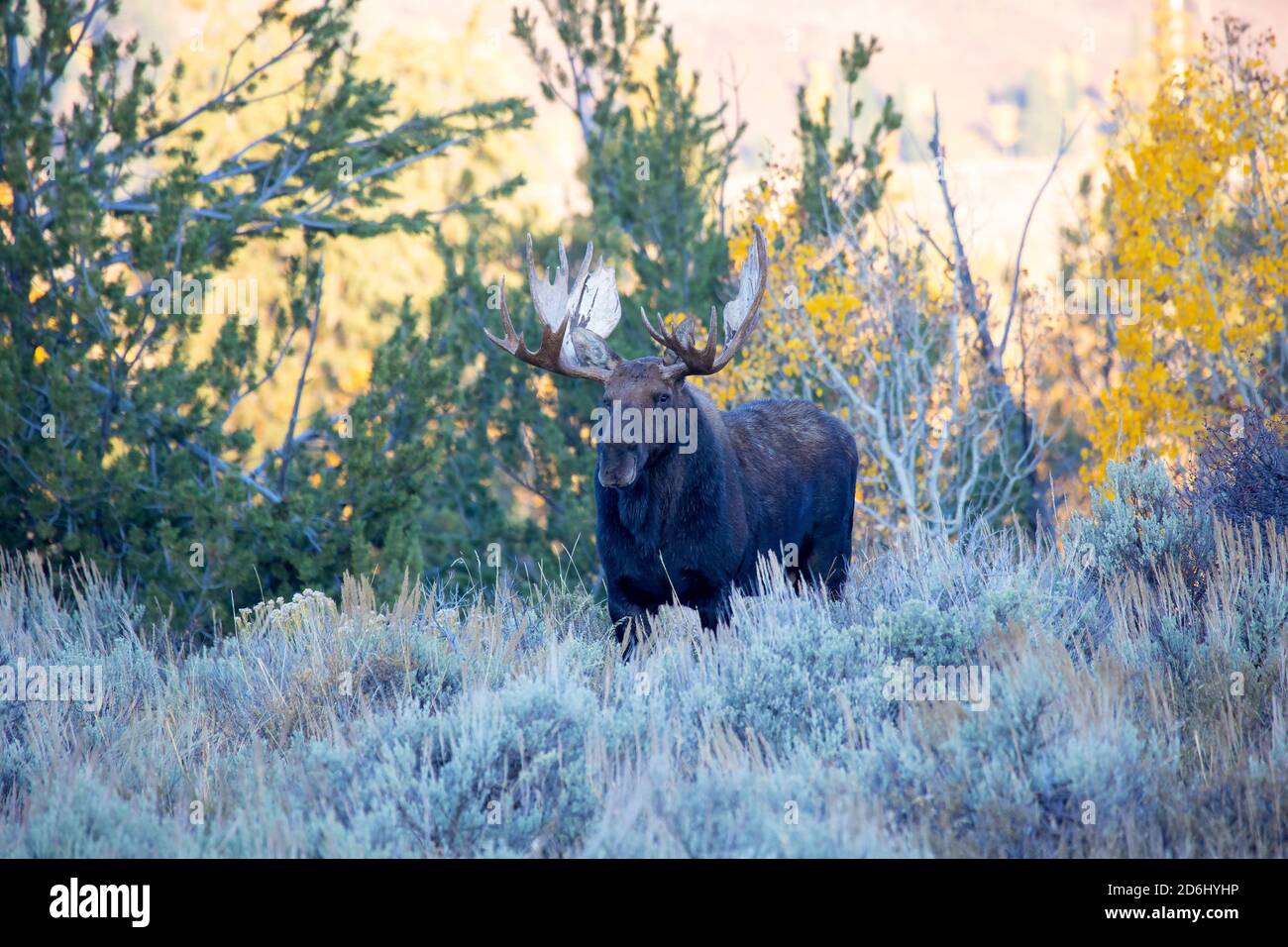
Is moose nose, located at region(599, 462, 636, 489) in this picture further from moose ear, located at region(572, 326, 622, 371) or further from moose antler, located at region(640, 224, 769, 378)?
moose ear, located at region(572, 326, 622, 371)

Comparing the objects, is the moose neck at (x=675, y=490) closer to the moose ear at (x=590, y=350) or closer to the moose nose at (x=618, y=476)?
the moose nose at (x=618, y=476)

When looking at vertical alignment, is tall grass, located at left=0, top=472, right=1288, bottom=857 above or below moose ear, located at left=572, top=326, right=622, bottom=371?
below

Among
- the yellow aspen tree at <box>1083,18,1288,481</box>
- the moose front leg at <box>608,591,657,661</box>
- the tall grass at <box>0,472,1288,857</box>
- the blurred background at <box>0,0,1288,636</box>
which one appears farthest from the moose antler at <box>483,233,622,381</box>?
the yellow aspen tree at <box>1083,18,1288,481</box>

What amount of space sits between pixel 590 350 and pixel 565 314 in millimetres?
233

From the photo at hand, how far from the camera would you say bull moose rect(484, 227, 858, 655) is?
6.77 meters

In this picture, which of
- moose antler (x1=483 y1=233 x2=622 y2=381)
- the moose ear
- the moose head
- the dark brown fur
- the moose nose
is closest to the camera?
the moose nose

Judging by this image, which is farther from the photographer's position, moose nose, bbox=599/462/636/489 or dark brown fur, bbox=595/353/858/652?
dark brown fur, bbox=595/353/858/652

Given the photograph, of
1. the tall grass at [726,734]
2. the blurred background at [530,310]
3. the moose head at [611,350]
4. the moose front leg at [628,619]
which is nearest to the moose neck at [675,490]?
the moose head at [611,350]

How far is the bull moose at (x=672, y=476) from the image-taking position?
6770mm

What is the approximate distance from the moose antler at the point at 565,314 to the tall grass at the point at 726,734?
1.33 m

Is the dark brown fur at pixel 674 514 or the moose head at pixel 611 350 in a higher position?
the moose head at pixel 611 350

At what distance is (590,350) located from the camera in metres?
7.35

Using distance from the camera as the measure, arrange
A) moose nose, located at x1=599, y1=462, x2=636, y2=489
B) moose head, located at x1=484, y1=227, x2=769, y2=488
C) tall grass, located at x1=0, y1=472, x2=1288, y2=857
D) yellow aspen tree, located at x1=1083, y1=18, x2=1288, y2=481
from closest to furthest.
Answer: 1. tall grass, located at x1=0, y1=472, x2=1288, y2=857
2. moose nose, located at x1=599, y1=462, x2=636, y2=489
3. moose head, located at x1=484, y1=227, x2=769, y2=488
4. yellow aspen tree, located at x1=1083, y1=18, x2=1288, y2=481

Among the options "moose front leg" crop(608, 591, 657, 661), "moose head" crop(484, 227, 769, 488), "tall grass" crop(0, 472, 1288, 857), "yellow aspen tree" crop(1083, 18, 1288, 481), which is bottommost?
"tall grass" crop(0, 472, 1288, 857)
